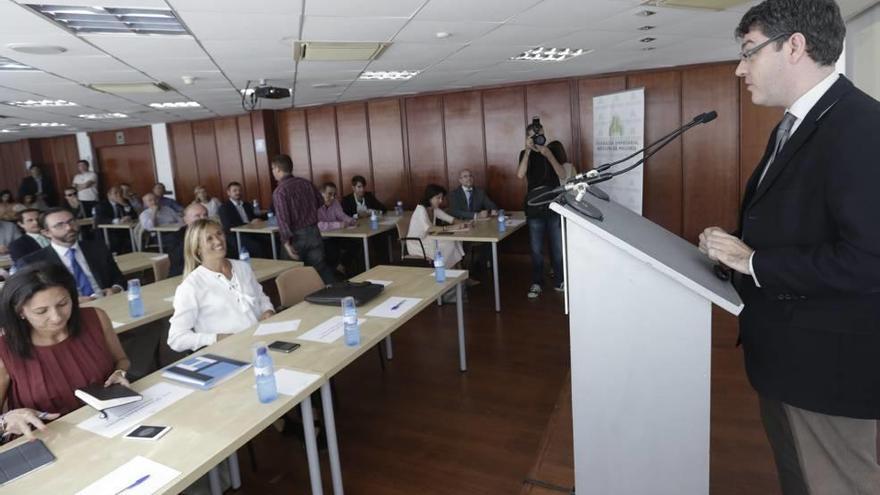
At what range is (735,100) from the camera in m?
6.59

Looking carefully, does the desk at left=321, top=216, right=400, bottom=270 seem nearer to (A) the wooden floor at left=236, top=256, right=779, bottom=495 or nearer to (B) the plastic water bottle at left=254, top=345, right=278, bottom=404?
(A) the wooden floor at left=236, top=256, right=779, bottom=495

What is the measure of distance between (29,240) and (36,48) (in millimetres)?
1542

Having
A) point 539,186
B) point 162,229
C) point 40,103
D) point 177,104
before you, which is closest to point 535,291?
point 539,186

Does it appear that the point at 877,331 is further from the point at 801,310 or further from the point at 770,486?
the point at 770,486

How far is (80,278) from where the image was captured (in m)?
3.86

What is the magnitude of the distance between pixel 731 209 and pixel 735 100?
144cm

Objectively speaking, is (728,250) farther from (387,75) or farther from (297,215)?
(387,75)

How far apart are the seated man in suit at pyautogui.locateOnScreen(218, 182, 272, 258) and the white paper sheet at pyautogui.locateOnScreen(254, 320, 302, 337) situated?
4.34 meters

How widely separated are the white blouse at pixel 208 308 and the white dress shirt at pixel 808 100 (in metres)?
2.44

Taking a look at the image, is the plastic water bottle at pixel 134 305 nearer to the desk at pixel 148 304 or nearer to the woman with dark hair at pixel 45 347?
the desk at pixel 148 304

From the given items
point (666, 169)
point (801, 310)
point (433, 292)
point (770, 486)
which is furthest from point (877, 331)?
point (666, 169)

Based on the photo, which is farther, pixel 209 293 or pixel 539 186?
pixel 539 186

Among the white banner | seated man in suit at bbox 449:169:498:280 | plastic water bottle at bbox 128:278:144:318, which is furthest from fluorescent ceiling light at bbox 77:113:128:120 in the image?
the white banner

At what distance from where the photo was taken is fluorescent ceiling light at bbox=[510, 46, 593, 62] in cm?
536
